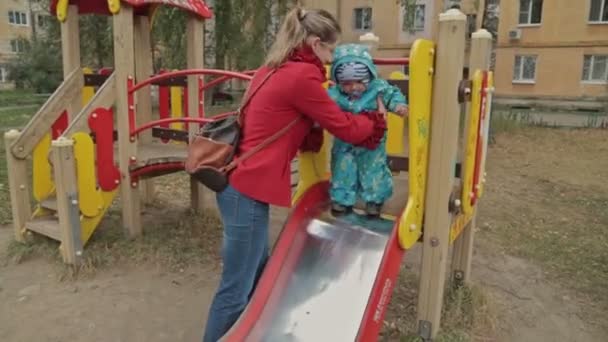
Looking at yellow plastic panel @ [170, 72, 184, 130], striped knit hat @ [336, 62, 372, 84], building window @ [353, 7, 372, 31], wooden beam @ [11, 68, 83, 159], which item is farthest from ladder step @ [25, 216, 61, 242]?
building window @ [353, 7, 372, 31]

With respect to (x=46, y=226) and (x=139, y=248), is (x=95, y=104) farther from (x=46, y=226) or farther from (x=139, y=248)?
(x=139, y=248)

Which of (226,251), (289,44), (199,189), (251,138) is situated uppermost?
(289,44)

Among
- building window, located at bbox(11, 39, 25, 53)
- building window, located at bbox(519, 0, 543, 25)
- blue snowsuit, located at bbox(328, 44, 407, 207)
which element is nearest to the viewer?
blue snowsuit, located at bbox(328, 44, 407, 207)

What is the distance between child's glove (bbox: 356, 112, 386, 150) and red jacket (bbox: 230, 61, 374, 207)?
2.3 inches

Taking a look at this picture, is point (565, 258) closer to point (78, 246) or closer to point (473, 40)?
point (473, 40)

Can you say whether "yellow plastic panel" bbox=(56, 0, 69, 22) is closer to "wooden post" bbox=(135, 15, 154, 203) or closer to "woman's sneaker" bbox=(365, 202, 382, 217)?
"wooden post" bbox=(135, 15, 154, 203)

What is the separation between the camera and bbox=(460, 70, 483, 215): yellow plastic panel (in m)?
2.55

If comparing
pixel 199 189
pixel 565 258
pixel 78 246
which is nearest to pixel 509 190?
pixel 565 258

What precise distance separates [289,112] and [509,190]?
5.16 m

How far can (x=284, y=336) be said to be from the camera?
2148mm

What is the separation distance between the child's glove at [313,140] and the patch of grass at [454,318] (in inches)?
44.0

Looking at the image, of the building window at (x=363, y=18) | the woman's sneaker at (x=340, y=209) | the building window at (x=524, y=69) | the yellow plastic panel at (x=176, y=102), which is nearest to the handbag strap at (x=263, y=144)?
the woman's sneaker at (x=340, y=209)

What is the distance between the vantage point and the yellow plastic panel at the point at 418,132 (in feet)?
7.27

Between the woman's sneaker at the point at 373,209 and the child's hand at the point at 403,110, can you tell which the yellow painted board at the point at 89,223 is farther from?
the child's hand at the point at 403,110
